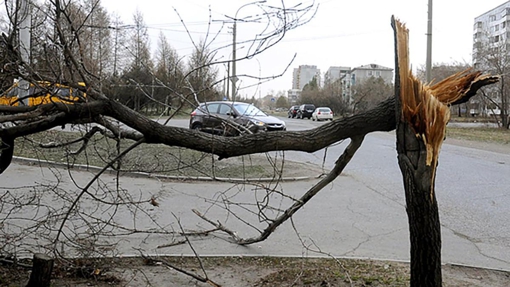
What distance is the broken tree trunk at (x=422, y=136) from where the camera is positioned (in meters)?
3.43

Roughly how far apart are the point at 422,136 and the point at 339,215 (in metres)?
4.24

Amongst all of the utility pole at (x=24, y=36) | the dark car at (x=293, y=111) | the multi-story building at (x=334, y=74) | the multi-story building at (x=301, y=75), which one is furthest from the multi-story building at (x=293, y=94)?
the dark car at (x=293, y=111)

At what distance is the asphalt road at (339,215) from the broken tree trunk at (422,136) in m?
1.13

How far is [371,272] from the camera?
4.71 meters

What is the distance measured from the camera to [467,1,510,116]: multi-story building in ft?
98.8

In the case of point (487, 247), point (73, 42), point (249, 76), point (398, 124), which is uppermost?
point (73, 42)

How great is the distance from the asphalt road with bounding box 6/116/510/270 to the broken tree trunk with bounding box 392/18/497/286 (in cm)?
113

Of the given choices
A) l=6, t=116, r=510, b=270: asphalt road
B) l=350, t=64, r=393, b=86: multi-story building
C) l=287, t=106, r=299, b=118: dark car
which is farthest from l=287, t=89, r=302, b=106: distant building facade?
l=287, t=106, r=299, b=118: dark car

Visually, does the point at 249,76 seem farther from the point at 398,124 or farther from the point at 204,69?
the point at 398,124

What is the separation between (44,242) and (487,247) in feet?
16.8

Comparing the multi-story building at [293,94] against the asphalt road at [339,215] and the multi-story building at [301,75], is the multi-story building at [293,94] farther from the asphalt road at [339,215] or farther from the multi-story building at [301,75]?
the asphalt road at [339,215]

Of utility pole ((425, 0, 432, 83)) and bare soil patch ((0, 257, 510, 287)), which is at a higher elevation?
utility pole ((425, 0, 432, 83))

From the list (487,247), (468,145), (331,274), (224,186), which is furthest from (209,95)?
(468,145)

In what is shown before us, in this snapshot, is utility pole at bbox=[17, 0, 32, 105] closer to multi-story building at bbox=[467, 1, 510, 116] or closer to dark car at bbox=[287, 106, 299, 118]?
multi-story building at bbox=[467, 1, 510, 116]
